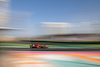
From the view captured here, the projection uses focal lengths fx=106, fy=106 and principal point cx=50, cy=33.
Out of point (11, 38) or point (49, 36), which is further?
point (49, 36)

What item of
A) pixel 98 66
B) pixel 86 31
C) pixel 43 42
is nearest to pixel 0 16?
pixel 98 66

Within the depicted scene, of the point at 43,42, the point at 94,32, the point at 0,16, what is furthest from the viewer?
the point at 43,42

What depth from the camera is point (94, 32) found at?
25.9ft

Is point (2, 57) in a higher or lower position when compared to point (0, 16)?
lower

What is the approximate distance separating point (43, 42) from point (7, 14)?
793cm

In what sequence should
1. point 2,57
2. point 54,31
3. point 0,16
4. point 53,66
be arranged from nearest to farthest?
point 0,16, point 2,57, point 53,66, point 54,31

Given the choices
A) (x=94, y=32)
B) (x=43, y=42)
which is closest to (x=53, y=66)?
(x=94, y=32)

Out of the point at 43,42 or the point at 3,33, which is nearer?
the point at 3,33

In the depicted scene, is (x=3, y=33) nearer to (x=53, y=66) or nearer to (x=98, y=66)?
(x=53, y=66)

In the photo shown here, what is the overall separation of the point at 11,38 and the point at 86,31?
6.98m

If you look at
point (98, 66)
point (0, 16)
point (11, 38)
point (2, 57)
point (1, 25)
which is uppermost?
point (0, 16)

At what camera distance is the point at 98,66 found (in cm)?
404

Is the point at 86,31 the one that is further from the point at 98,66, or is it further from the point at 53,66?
the point at 53,66

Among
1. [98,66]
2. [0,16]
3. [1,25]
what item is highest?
[0,16]
